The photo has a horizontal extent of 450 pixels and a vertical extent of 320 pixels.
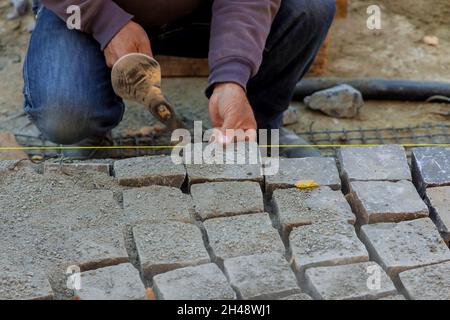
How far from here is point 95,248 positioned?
2.77 metres

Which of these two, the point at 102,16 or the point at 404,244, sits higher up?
the point at 102,16

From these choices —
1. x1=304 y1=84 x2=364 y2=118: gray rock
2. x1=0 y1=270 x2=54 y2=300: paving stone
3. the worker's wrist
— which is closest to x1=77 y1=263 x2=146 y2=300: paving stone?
x1=0 y1=270 x2=54 y2=300: paving stone

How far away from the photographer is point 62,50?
3.49m

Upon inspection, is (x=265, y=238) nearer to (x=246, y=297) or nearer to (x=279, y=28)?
(x=246, y=297)

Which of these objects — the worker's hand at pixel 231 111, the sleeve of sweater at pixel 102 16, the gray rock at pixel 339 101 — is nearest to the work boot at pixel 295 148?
the gray rock at pixel 339 101

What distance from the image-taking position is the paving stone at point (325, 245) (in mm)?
2715

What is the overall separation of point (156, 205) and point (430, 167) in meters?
1.14

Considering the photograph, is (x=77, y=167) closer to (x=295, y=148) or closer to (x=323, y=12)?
(x=295, y=148)

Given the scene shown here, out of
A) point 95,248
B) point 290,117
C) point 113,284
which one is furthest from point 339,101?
point 113,284

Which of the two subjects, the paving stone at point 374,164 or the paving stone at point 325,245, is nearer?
the paving stone at point 325,245

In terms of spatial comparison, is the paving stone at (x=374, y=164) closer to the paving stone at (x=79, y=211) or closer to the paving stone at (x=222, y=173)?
the paving stone at (x=222, y=173)

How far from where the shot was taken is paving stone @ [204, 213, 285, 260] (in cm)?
279

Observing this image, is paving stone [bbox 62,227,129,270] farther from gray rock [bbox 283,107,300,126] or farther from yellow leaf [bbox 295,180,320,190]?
gray rock [bbox 283,107,300,126]
